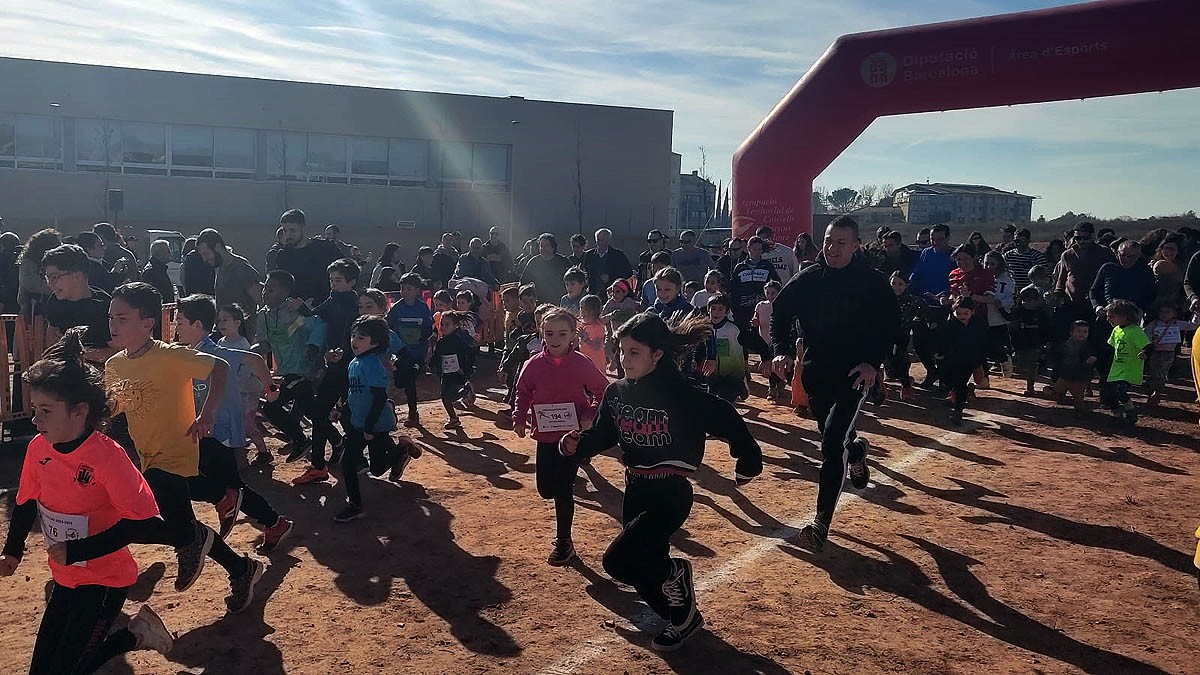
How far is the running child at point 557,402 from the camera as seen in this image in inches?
224

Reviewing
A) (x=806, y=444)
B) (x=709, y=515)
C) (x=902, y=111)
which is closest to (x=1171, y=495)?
(x=806, y=444)

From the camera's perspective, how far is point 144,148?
30.0 metres

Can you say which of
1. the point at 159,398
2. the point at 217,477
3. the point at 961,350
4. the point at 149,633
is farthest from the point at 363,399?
the point at 961,350

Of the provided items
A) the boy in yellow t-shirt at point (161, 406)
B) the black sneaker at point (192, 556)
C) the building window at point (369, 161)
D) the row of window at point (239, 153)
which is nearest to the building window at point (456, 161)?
the row of window at point (239, 153)

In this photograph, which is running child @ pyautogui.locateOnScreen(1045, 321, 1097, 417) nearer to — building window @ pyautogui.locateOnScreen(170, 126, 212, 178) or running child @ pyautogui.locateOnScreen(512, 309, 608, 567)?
running child @ pyautogui.locateOnScreen(512, 309, 608, 567)

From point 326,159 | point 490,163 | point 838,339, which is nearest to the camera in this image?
point 838,339

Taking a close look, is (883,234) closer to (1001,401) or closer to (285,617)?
(1001,401)

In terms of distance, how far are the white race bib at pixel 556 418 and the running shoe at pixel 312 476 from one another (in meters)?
2.70

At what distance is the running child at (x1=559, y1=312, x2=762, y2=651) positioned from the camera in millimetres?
4344

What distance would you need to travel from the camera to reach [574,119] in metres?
35.1

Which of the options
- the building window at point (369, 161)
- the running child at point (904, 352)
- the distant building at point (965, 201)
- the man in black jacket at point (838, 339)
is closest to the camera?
the man in black jacket at point (838, 339)

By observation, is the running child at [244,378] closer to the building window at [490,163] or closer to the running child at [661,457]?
the running child at [661,457]

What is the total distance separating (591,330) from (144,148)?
88.9 feet

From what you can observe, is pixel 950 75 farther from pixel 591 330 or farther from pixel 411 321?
pixel 411 321
